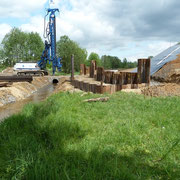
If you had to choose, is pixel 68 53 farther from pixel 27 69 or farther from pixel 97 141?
pixel 97 141

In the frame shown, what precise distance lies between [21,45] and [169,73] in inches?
2242

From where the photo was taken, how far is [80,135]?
420cm

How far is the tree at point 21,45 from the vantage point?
57.5m

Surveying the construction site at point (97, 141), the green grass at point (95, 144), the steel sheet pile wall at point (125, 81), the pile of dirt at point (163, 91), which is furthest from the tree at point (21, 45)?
the green grass at point (95, 144)

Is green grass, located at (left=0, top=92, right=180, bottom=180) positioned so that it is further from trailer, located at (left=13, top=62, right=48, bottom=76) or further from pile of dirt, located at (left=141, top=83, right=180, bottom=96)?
trailer, located at (left=13, top=62, right=48, bottom=76)

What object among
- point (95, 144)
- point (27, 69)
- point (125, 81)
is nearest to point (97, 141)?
point (95, 144)

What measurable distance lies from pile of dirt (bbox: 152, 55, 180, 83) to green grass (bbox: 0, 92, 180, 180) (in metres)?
4.33

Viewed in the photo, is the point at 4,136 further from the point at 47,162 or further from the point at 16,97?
the point at 16,97

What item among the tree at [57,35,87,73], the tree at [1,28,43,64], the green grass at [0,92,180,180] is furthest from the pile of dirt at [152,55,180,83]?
the tree at [1,28,43,64]

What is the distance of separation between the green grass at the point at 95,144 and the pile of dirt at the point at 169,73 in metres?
4.33

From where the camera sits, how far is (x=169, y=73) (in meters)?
10.5

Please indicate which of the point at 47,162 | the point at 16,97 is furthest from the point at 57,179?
the point at 16,97

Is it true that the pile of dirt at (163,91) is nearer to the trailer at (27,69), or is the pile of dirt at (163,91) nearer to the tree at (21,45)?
the trailer at (27,69)

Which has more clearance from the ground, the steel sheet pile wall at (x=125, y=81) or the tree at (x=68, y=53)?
the tree at (x=68, y=53)
